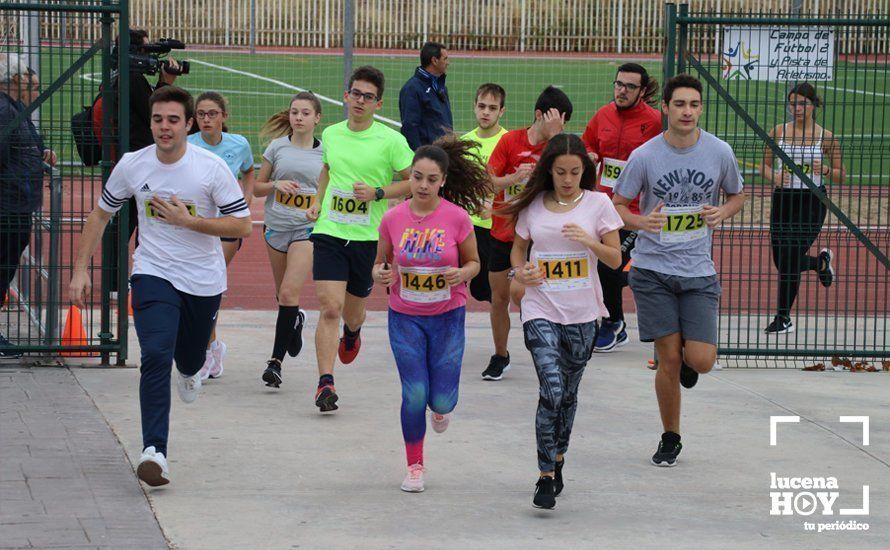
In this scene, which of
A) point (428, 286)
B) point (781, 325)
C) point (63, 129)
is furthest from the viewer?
point (781, 325)

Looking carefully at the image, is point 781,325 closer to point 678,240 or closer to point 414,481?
point 678,240

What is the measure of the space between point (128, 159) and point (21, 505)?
174 cm

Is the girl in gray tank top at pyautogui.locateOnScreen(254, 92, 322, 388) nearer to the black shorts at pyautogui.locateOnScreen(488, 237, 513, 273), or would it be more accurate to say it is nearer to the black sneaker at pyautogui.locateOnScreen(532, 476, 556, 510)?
the black shorts at pyautogui.locateOnScreen(488, 237, 513, 273)

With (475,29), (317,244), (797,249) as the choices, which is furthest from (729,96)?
(475,29)

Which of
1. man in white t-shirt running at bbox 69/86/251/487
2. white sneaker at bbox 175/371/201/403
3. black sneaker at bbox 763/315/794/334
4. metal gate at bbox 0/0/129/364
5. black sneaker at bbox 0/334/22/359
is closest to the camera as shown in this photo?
man in white t-shirt running at bbox 69/86/251/487

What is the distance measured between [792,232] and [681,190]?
10.5 ft

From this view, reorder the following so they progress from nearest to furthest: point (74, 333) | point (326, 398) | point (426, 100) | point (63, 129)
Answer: point (326, 398), point (63, 129), point (74, 333), point (426, 100)

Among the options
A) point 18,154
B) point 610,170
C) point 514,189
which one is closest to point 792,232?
point 610,170

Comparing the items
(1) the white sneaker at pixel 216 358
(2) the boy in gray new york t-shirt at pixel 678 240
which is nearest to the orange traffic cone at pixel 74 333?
(1) the white sneaker at pixel 216 358

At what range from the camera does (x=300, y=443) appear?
8.02 metres

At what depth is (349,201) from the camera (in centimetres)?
882

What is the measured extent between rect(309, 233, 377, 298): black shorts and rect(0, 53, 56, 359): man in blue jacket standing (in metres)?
2.08

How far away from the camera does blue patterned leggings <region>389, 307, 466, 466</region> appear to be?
23.5ft

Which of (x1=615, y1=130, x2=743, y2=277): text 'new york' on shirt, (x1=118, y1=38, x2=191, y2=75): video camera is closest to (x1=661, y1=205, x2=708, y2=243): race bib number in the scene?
(x1=615, y1=130, x2=743, y2=277): text 'new york' on shirt
